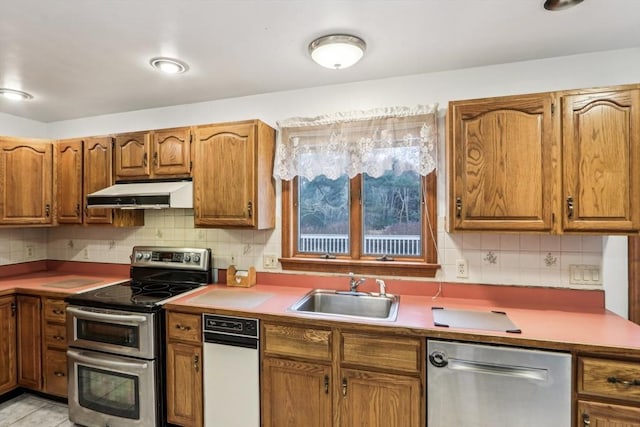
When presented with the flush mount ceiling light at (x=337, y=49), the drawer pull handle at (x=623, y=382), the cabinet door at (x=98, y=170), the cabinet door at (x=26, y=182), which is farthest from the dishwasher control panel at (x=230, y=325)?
the cabinet door at (x=26, y=182)

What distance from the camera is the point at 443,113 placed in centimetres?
216

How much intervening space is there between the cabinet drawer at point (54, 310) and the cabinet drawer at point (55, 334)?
5cm

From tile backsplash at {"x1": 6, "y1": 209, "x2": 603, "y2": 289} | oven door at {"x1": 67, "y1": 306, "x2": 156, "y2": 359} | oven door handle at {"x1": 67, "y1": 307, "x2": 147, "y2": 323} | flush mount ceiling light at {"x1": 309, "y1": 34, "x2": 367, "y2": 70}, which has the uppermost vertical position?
flush mount ceiling light at {"x1": 309, "y1": 34, "x2": 367, "y2": 70}

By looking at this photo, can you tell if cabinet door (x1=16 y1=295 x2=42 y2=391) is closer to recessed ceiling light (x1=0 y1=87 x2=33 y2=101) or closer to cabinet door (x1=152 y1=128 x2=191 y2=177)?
cabinet door (x1=152 y1=128 x2=191 y2=177)

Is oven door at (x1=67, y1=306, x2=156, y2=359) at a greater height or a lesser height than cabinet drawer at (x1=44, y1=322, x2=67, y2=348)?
greater

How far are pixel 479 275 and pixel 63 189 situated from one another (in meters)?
3.49

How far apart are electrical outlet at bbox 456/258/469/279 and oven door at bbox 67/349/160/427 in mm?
2067

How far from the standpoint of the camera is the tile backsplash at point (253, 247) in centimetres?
198

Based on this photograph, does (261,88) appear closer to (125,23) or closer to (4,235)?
(125,23)

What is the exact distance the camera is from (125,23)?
1.57m

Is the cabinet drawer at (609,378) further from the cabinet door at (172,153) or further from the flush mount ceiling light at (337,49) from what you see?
the cabinet door at (172,153)

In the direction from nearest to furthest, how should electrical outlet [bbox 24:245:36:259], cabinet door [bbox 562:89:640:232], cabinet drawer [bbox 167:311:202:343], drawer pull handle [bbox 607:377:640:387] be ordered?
drawer pull handle [bbox 607:377:640:387], cabinet door [bbox 562:89:640:232], cabinet drawer [bbox 167:311:202:343], electrical outlet [bbox 24:245:36:259]

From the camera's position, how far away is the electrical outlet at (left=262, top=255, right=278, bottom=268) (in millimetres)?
A: 2547

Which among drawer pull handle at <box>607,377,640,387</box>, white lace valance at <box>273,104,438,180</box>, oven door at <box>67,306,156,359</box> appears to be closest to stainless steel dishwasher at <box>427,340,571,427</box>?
drawer pull handle at <box>607,377,640,387</box>
